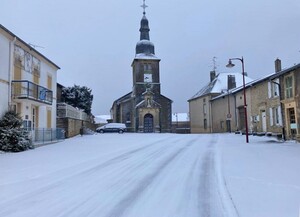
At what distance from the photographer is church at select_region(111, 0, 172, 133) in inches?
2089

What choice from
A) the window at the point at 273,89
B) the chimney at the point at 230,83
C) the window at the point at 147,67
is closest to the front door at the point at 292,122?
the window at the point at 273,89

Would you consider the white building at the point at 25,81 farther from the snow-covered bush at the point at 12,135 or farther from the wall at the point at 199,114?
the wall at the point at 199,114

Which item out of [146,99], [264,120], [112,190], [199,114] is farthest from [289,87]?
[199,114]

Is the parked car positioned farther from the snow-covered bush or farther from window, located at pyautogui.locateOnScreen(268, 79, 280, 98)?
the snow-covered bush

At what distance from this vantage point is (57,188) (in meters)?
7.61

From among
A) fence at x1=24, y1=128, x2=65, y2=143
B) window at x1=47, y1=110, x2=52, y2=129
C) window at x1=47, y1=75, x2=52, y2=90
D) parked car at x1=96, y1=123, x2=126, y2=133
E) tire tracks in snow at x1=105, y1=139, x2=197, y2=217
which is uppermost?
window at x1=47, y1=75, x2=52, y2=90

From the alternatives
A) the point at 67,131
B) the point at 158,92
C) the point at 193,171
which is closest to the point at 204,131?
the point at 158,92

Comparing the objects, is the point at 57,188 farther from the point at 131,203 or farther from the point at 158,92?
the point at 158,92

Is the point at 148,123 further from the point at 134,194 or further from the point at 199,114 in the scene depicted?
the point at 134,194

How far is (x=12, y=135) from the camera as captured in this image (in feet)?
56.0

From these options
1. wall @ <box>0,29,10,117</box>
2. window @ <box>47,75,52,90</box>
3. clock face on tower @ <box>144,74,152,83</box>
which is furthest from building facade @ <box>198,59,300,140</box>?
window @ <box>47,75,52,90</box>

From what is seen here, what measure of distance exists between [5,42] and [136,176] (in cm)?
1455

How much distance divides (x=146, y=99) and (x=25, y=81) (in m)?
33.9

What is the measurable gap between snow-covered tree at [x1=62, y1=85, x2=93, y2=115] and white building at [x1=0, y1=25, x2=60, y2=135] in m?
13.9
